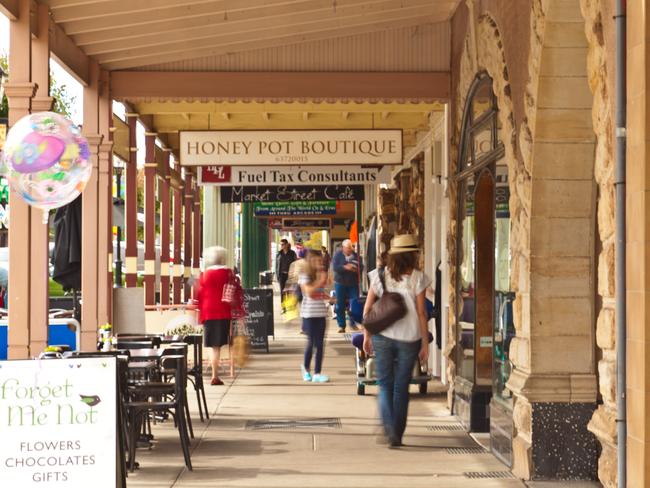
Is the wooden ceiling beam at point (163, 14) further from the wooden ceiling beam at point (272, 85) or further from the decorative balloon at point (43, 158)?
the decorative balloon at point (43, 158)

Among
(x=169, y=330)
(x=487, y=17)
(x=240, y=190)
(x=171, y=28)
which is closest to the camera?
(x=487, y=17)

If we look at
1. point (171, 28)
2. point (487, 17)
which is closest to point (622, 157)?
point (487, 17)

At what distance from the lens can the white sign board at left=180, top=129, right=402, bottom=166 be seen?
14336 millimetres

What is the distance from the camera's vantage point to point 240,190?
2208cm

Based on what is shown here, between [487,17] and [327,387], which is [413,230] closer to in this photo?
[327,387]

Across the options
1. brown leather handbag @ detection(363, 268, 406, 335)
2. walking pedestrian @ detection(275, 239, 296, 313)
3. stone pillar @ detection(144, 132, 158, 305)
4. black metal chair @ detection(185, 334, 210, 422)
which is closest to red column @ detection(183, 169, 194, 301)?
walking pedestrian @ detection(275, 239, 296, 313)

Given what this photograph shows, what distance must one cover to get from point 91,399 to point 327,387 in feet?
25.7

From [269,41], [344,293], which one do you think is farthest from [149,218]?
[269,41]

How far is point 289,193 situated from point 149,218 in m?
2.82

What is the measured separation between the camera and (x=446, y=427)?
11055 mm

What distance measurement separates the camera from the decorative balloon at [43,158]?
7805 millimetres

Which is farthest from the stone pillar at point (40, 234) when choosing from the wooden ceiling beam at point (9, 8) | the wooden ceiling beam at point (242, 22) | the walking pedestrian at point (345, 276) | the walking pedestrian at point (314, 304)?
the walking pedestrian at point (345, 276)

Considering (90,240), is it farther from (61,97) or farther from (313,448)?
(61,97)

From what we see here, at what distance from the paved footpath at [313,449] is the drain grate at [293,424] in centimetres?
3
